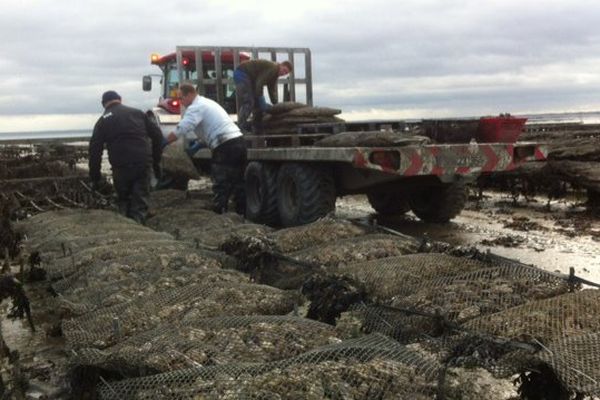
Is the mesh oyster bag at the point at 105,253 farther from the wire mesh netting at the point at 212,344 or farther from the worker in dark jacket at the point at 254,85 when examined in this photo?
the worker in dark jacket at the point at 254,85

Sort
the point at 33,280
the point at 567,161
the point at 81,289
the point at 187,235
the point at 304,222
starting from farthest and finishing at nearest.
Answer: the point at 567,161 → the point at 304,222 → the point at 187,235 → the point at 33,280 → the point at 81,289

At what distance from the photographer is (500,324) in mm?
3049

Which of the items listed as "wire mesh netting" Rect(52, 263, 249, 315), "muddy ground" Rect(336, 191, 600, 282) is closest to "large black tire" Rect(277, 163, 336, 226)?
"muddy ground" Rect(336, 191, 600, 282)

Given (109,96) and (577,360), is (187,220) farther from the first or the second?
(577,360)

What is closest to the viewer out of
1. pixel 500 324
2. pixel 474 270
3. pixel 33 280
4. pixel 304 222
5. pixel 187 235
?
pixel 500 324

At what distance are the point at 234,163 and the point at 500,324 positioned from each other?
567 centimetres

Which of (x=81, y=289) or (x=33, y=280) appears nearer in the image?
(x=81, y=289)

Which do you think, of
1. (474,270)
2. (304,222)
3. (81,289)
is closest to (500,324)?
(474,270)

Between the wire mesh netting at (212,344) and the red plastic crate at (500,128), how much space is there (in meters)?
5.07

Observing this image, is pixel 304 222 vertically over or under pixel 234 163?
under

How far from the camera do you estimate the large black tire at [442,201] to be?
846 centimetres

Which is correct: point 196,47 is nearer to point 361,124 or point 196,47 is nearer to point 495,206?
point 361,124

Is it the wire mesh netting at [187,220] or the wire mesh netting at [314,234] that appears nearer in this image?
the wire mesh netting at [314,234]

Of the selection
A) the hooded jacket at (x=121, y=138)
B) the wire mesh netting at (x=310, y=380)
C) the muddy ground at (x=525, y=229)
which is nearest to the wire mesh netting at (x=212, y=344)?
the wire mesh netting at (x=310, y=380)
